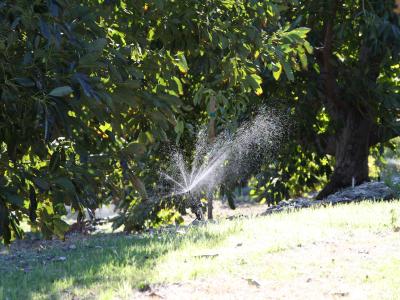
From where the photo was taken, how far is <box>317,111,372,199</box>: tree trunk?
13766 mm

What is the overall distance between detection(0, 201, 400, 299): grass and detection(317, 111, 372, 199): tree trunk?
215 inches

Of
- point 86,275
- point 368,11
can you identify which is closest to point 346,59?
point 368,11

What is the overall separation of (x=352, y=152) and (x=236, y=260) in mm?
8103

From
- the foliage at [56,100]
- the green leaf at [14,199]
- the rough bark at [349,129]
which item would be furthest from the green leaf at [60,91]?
the rough bark at [349,129]

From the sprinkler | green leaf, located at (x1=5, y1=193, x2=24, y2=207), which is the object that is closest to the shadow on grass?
green leaf, located at (x1=5, y1=193, x2=24, y2=207)

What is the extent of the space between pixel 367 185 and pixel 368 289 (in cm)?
759

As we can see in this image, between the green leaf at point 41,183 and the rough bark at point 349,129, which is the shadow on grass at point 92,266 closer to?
the green leaf at point 41,183

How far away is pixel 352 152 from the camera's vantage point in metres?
13.8

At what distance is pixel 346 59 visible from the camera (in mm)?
14234

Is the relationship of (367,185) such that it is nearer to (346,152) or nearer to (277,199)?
(346,152)

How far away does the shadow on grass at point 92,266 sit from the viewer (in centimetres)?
570

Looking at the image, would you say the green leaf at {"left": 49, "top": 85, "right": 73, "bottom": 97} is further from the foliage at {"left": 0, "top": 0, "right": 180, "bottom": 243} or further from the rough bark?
the rough bark

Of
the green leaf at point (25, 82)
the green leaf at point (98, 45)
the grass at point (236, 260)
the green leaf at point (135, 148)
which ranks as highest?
the green leaf at point (98, 45)

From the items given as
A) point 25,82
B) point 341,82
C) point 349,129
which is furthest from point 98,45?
point 349,129
